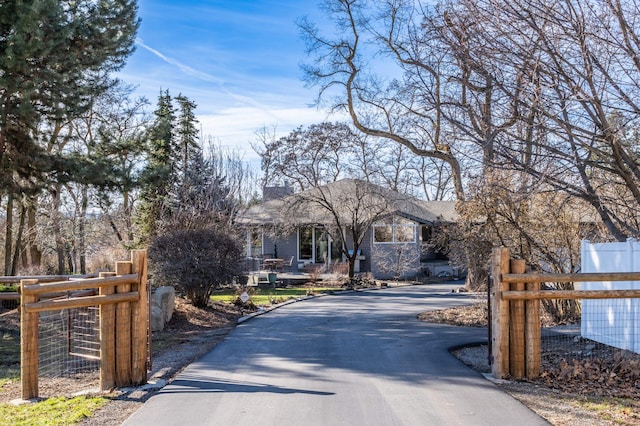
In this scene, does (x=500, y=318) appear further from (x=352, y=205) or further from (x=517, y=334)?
(x=352, y=205)

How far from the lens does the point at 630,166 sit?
27.6 ft

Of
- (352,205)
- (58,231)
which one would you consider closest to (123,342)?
(352,205)

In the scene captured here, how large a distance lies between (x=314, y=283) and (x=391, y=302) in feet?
28.3

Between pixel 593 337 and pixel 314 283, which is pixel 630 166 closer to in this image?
pixel 593 337

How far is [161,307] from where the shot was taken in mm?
14180

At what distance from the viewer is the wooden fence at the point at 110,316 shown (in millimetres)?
7079

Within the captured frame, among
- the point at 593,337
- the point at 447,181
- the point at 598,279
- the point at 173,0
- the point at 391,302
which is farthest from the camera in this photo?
the point at 447,181

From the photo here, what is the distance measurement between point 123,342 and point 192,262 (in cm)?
889

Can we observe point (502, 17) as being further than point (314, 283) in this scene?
No

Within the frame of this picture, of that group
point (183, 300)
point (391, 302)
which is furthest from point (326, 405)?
point (391, 302)

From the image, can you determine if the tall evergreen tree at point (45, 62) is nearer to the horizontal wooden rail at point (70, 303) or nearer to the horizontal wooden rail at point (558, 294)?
the horizontal wooden rail at point (70, 303)

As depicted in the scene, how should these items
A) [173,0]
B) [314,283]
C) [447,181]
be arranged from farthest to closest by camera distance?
[447,181] < [314,283] < [173,0]

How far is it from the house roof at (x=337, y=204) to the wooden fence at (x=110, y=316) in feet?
68.8

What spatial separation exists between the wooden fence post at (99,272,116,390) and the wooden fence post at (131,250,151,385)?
0.83ft
